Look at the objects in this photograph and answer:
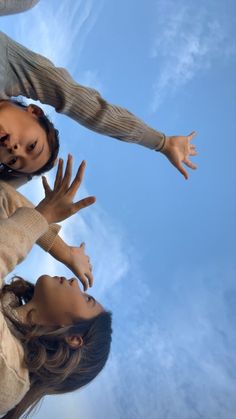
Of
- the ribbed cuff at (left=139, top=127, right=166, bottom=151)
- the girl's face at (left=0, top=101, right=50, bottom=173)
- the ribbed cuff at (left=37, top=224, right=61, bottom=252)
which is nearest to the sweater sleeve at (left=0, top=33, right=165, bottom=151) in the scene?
the ribbed cuff at (left=139, top=127, right=166, bottom=151)

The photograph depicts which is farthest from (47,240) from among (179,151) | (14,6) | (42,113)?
(14,6)

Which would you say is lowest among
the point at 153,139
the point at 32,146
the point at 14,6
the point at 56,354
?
the point at 56,354

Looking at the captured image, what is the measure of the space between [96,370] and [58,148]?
2.06 ft

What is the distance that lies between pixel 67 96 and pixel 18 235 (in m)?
0.60

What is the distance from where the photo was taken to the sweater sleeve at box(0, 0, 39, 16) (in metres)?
1.32

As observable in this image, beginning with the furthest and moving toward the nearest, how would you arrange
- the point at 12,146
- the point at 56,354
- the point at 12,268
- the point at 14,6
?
the point at 14,6
the point at 12,146
the point at 56,354
the point at 12,268

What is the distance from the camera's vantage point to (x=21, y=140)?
126 cm

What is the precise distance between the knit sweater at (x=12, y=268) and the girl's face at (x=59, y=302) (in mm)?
135

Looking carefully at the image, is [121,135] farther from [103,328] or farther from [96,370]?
[96,370]

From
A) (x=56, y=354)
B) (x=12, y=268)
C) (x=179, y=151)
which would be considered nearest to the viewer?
(x=12, y=268)

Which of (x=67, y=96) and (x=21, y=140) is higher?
(x=67, y=96)

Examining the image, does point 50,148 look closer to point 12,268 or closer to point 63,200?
point 63,200

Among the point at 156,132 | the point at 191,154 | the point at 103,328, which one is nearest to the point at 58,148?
the point at 156,132

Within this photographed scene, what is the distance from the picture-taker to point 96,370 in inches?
48.6
